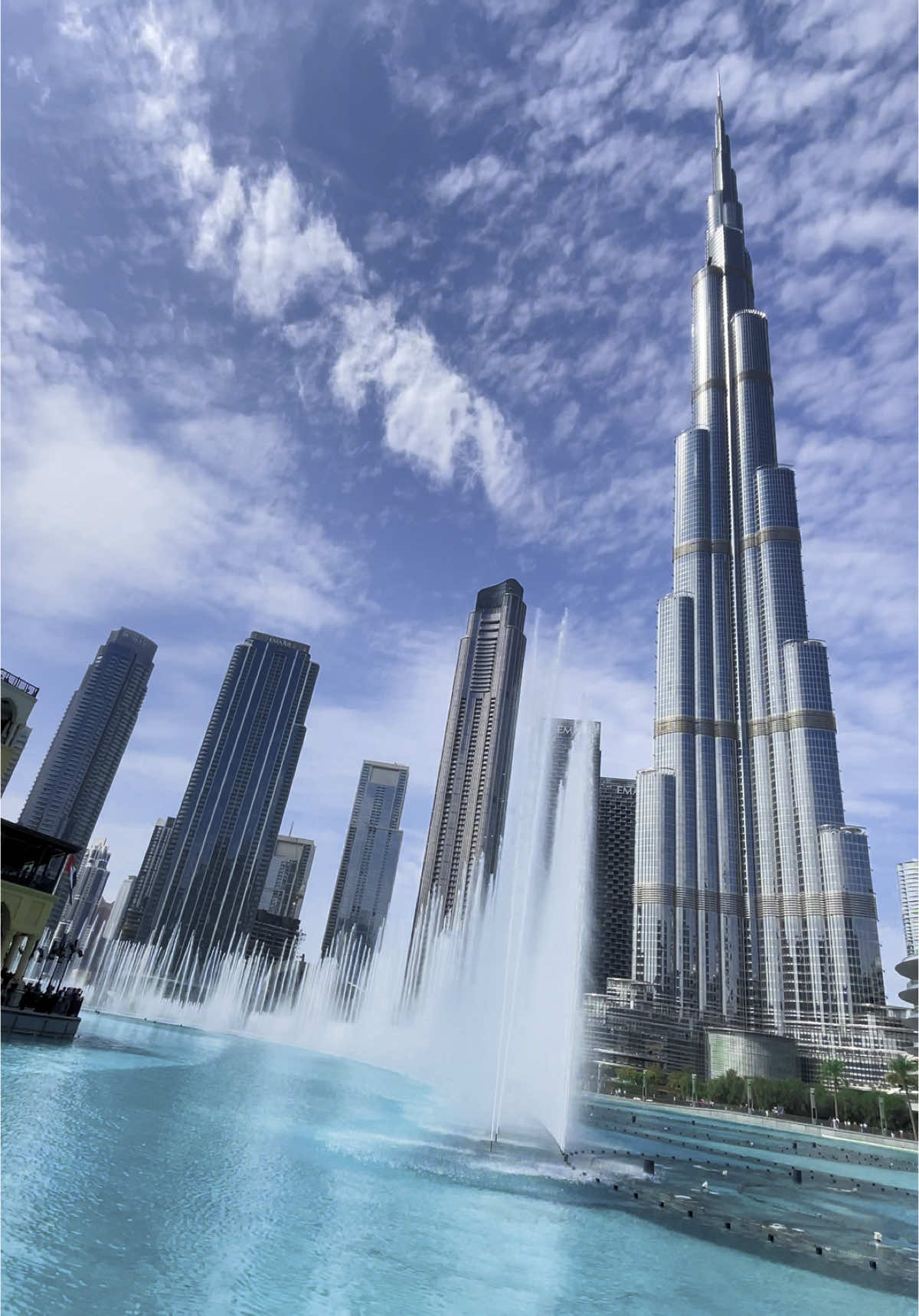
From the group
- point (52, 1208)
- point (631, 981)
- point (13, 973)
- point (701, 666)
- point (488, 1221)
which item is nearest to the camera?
point (52, 1208)

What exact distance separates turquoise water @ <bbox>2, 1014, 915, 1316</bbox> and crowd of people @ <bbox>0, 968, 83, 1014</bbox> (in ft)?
30.6

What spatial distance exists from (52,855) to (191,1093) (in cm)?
1848

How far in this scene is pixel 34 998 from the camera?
38219 millimetres

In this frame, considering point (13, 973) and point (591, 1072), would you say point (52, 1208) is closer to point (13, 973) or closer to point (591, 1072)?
point (13, 973)

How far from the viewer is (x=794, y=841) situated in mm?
165000

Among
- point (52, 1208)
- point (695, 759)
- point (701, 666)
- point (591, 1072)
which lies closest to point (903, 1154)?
point (591, 1072)

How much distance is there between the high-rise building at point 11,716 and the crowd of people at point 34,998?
34.7 feet

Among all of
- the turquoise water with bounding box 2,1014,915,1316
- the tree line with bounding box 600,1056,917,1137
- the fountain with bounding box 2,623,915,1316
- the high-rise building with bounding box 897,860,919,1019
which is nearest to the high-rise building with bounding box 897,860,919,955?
the high-rise building with bounding box 897,860,919,1019

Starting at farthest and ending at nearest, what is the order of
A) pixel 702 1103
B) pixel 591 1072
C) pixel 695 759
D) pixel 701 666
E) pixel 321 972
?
pixel 701 666, pixel 695 759, pixel 321 972, pixel 591 1072, pixel 702 1103

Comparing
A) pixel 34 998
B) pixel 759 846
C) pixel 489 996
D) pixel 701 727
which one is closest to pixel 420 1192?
pixel 34 998

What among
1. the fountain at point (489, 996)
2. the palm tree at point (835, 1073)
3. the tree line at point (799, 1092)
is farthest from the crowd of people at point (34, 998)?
the palm tree at point (835, 1073)

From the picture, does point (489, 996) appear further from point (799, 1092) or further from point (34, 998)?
point (799, 1092)

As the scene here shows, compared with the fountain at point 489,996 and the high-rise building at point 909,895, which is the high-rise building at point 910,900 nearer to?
the high-rise building at point 909,895

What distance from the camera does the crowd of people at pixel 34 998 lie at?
119 ft
